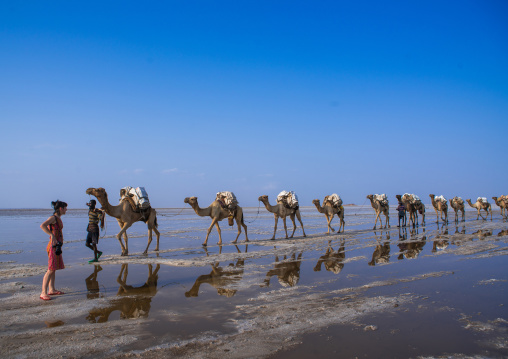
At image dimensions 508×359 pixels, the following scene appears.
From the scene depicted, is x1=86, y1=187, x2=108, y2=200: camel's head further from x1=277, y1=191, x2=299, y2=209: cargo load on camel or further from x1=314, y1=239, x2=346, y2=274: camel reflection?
x1=277, y1=191, x2=299, y2=209: cargo load on camel

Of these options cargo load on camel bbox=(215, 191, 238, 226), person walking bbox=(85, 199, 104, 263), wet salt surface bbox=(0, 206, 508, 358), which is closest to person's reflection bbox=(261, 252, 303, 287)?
wet salt surface bbox=(0, 206, 508, 358)

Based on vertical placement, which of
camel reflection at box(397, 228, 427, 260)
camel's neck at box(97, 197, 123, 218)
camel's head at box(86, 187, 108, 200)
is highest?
camel's head at box(86, 187, 108, 200)

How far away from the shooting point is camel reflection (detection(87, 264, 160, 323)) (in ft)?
18.5

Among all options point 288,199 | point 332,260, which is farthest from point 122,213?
point 288,199

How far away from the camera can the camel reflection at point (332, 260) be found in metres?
9.27

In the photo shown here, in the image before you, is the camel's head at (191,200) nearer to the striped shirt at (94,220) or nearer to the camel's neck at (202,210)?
the camel's neck at (202,210)

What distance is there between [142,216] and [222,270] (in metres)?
5.50

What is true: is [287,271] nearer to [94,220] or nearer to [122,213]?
[94,220]

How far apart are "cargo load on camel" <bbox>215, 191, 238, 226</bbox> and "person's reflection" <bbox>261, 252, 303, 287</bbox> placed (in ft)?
16.5

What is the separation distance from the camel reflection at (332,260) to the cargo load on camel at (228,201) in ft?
16.0

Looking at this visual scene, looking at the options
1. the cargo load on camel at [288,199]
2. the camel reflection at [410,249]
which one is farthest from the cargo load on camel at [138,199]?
the camel reflection at [410,249]

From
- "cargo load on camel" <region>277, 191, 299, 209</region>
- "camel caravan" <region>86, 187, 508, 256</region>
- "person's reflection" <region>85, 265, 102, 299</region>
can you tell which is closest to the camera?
"person's reflection" <region>85, 265, 102, 299</region>

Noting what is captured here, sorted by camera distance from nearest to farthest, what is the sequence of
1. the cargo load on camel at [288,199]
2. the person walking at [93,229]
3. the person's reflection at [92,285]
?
the person's reflection at [92,285] → the person walking at [93,229] → the cargo load on camel at [288,199]

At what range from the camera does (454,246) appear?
42.4ft
